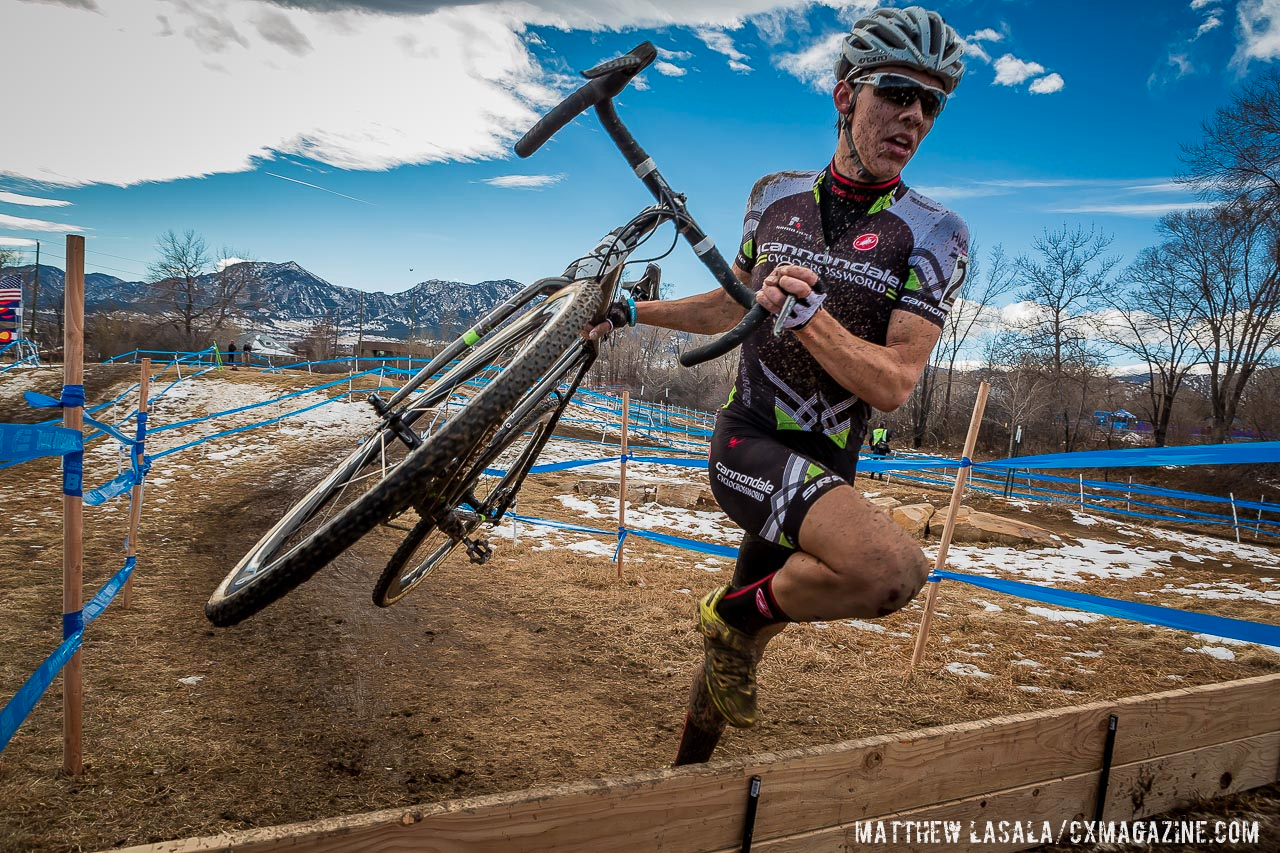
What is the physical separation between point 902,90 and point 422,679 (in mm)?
4703

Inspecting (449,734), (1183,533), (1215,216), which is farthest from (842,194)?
(1215,216)

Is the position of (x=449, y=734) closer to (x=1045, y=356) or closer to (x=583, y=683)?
(x=583, y=683)

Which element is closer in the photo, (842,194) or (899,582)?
(899,582)

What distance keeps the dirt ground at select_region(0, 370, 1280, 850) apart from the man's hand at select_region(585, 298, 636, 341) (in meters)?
2.43

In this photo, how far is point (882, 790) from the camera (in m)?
2.55

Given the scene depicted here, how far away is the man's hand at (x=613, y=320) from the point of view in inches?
123

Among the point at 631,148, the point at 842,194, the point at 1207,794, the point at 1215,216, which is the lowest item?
the point at 1207,794

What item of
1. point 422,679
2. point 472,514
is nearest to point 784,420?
point 472,514

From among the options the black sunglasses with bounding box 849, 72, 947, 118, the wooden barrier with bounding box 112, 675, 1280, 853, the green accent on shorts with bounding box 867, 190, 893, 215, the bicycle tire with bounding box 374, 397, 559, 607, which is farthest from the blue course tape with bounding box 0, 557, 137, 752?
the black sunglasses with bounding box 849, 72, 947, 118

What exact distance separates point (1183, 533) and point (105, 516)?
2341cm

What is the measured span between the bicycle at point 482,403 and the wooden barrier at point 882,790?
93 cm

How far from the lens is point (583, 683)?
4.91 m

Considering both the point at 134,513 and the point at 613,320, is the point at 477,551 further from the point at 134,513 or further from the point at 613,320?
the point at 134,513

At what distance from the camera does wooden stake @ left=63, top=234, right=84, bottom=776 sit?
3256 mm
